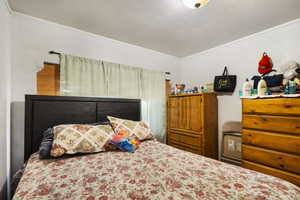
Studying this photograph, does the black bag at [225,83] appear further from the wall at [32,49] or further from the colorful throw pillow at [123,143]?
the wall at [32,49]

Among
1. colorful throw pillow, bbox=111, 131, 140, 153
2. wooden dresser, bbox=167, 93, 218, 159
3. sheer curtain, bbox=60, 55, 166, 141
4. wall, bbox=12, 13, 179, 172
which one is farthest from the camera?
wooden dresser, bbox=167, 93, 218, 159

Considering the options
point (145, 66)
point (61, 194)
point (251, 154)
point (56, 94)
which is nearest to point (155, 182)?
point (61, 194)

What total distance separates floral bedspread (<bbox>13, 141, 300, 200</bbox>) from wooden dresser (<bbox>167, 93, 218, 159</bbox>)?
123cm

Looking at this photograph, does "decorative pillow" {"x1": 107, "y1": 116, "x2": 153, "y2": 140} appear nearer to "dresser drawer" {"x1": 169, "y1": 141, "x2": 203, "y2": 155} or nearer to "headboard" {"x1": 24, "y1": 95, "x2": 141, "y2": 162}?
"headboard" {"x1": 24, "y1": 95, "x2": 141, "y2": 162}

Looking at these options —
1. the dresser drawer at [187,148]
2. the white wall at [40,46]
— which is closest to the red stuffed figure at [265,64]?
the dresser drawer at [187,148]

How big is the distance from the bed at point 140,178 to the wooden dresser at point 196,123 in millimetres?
1115

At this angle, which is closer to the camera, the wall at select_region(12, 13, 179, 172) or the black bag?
the wall at select_region(12, 13, 179, 172)

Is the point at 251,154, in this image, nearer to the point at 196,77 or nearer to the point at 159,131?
the point at 159,131

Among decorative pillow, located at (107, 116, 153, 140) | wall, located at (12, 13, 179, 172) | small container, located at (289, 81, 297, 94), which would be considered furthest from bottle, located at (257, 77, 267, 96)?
wall, located at (12, 13, 179, 172)

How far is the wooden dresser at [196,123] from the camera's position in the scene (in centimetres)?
249

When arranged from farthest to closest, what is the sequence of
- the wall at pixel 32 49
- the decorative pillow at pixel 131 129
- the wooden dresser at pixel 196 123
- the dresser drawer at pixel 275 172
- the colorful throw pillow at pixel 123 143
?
the wooden dresser at pixel 196 123 → the decorative pillow at pixel 131 129 → the wall at pixel 32 49 → the colorful throw pillow at pixel 123 143 → the dresser drawer at pixel 275 172

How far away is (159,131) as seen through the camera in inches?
116

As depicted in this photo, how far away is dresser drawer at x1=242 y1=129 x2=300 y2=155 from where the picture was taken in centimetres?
150

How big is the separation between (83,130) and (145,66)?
176 centimetres
